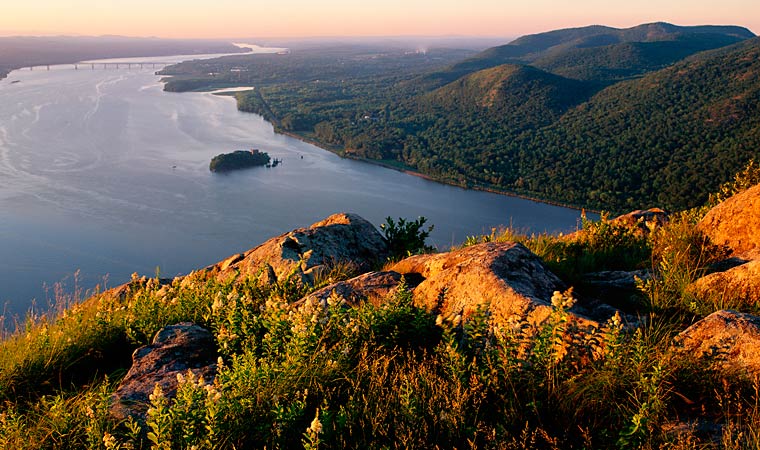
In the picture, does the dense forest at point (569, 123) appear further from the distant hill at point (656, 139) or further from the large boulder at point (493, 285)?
the large boulder at point (493, 285)

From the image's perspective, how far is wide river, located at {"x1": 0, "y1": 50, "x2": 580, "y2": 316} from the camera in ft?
117

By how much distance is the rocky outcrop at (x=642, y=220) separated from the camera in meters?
6.37

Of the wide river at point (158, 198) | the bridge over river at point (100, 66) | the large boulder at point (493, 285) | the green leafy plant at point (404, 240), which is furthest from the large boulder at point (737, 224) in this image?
the bridge over river at point (100, 66)

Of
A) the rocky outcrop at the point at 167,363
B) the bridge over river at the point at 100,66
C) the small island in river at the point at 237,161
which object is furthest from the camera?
the bridge over river at the point at 100,66

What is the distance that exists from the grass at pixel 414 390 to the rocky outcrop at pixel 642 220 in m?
2.90

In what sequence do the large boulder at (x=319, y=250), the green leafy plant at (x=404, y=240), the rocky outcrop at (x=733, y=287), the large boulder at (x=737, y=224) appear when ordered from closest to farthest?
the rocky outcrop at (x=733, y=287) → the large boulder at (x=737, y=224) → the large boulder at (x=319, y=250) → the green leafy plant at (x=404, y=240)

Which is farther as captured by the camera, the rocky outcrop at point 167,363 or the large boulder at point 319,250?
the large boulder at point 319,250

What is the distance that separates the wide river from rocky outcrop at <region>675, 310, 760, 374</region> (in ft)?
72.0

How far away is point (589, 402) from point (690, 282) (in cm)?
191

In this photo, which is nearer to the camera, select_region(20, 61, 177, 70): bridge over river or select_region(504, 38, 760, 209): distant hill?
select_region(504, 38, 760, 209): distant hill

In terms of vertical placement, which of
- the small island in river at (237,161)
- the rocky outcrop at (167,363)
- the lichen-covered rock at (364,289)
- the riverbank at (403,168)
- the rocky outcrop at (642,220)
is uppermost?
the lichen-covered rock at (364,289)

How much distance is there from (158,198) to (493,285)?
48.4 metres

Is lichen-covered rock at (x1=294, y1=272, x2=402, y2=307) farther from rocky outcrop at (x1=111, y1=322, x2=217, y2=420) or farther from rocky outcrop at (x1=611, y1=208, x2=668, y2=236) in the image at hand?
rocky outcrop at (x1=611, y1=208, x2=668, y2=236)

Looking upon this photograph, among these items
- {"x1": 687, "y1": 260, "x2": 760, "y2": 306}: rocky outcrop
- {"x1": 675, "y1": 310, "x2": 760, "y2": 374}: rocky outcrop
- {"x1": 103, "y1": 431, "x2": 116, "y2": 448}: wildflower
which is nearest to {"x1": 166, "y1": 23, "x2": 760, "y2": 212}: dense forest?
{"x1": 687, "y1": 260, "x2": 760, "y2": 306}: rocky outcrop
